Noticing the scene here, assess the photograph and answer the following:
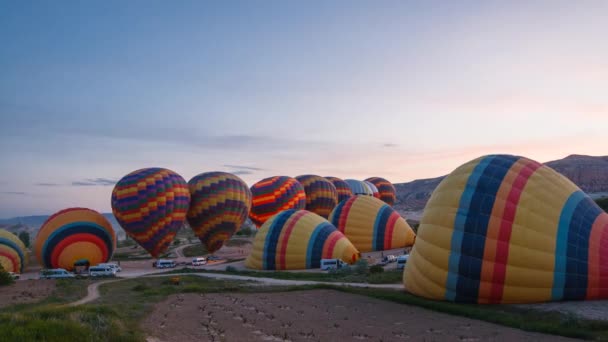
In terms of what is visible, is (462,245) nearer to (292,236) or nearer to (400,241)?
(292,236)

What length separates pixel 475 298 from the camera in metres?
15.0

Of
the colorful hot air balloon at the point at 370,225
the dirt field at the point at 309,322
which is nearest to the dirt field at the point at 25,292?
the dirt field at the point at 309,322

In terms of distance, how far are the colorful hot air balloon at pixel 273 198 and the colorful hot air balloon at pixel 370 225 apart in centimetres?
1211

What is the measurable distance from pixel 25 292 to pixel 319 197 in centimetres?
4110

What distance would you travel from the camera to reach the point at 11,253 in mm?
33562

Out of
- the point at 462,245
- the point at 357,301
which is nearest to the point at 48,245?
the point at 357,301

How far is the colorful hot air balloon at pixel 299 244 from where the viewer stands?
2964 cm

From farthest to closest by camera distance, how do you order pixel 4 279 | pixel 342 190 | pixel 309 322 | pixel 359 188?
A: pixel 359 188 < pixel 342 190 < pixel 4 279 < pixel 309 322

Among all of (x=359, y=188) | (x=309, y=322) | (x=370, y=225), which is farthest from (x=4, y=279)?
(x=359, y=188)

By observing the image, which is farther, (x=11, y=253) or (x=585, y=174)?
(x=585, y=174)

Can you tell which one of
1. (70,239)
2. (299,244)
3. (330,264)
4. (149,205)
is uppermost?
(149,205)

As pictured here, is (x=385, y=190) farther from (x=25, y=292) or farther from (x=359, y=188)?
(x=25, y=292)

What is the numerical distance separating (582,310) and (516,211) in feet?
10.7

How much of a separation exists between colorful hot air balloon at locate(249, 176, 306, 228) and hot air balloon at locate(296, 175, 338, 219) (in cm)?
736
